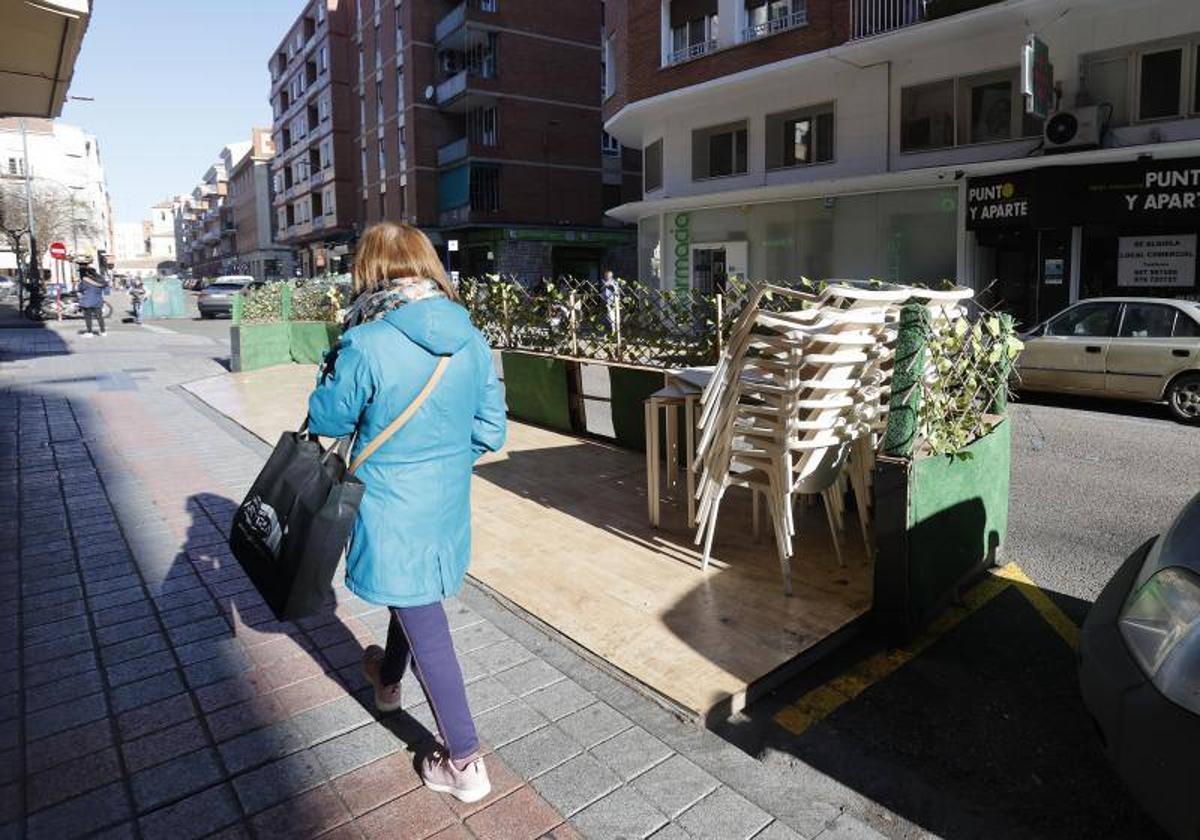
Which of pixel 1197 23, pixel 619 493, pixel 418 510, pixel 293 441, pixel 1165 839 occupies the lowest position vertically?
pixel 1165 839

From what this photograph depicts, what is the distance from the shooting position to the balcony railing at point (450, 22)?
119 ft

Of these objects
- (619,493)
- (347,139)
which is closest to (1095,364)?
(619,493)

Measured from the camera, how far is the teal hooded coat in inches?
93.1

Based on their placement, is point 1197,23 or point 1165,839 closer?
point 1165,839

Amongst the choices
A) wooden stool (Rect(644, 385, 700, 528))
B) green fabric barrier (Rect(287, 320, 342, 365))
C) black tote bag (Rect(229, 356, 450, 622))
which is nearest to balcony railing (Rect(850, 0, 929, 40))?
green fabric barrier (Rect(287, 320, 342, 365))

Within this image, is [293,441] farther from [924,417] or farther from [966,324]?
[966,324]

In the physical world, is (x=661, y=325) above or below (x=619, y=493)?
above

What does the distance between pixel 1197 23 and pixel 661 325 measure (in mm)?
13203

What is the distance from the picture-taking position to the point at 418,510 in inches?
96.1

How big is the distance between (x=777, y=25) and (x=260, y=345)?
541 inches

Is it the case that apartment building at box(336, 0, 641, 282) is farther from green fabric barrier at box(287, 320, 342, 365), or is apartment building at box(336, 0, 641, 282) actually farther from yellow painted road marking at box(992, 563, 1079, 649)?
yellow painted road marking at box(992, 563, 1079, 649)

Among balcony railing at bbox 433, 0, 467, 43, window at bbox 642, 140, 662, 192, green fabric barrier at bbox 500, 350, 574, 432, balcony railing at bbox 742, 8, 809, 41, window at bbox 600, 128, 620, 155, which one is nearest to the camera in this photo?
green fabric barrier at bbox 500, 350, 574, 432

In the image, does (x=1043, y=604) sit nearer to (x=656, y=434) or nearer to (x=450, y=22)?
(x=656, y=434)

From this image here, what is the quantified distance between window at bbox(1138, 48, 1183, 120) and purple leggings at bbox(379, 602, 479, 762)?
16683 mm
